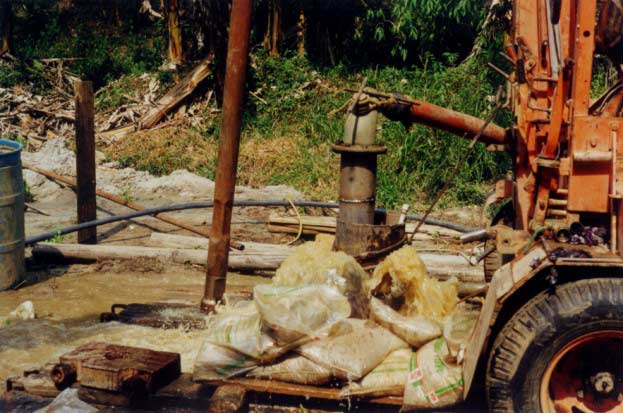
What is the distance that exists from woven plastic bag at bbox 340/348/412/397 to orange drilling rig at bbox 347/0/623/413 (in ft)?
1.30

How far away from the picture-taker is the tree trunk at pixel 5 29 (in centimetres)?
1661

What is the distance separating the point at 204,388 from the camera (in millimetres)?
4488

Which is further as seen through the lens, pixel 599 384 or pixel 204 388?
pixel 204 388

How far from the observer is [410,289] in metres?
4.89

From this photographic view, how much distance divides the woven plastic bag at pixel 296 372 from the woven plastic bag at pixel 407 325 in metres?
0.52

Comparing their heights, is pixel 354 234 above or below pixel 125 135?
below

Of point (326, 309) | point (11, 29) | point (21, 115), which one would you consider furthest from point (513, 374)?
point (11, 29)

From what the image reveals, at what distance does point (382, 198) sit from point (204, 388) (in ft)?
20.8

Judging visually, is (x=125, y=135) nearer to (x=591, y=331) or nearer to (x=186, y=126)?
(x=186, y=126)

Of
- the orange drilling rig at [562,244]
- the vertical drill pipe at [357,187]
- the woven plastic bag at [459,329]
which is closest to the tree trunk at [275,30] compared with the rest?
the vertical drill pipe at [357,187]

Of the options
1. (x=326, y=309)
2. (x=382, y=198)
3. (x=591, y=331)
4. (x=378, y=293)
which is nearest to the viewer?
(x=591, y=331)

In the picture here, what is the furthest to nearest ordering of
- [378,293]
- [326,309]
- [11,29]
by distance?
[11,29], [378,293], [326,309]

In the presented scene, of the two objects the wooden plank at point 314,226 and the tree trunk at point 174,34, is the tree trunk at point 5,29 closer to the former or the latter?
the tree trunk at point 174,34

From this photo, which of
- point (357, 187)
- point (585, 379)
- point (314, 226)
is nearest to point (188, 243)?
point (314, 226)
